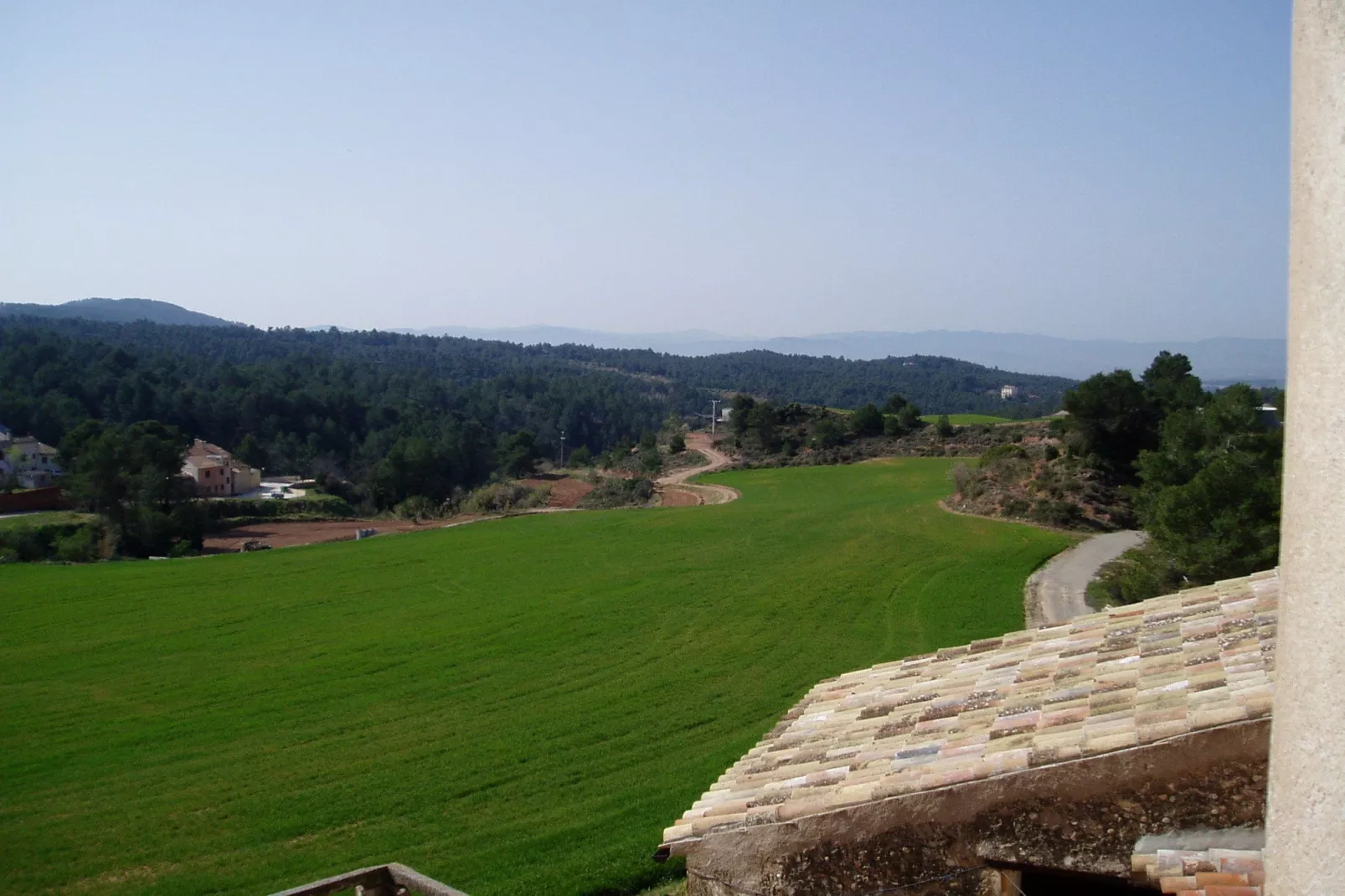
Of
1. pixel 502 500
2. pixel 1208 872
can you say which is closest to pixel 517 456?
pixel 502 500

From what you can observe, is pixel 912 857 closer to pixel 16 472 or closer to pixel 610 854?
pixel 610 854

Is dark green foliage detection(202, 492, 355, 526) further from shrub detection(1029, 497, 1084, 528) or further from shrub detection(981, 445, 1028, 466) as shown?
shrub detection(1029, 497, 1084, 528)

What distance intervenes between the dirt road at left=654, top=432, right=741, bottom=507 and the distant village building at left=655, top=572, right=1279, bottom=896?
160ft

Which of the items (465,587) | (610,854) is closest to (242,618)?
(465,587)

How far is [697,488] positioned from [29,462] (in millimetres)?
47597

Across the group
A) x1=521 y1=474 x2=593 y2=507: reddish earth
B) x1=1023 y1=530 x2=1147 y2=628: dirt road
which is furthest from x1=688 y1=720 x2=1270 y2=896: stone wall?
x1=521 y1=474 x2=593 y2=507: reddish earth

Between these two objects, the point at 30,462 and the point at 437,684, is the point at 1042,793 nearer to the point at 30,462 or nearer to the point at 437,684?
the point at 437,684

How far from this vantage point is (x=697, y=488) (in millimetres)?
60031

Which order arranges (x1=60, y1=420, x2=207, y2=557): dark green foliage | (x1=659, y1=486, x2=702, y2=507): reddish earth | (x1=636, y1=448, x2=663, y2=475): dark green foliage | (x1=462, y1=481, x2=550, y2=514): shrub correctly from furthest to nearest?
(x1=636, y1=448, x2=663, y2=475): dark green foliage
(x1=462, y1=481, x2=550, y2=514): shrub
(x1=659, y1=486, x2=702, y2=507): reddish earth
(x1=60, y1=420, x2=207, y2=557): dark green foliage

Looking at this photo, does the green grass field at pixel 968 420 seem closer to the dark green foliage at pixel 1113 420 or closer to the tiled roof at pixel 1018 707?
the dark green foliage at pixel 1113 420

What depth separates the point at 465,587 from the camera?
110 feet

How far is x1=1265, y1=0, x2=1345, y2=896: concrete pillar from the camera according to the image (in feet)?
7.51

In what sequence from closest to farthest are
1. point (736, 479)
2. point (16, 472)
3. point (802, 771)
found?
point (802, 771)
point (736, 479)
point (16, 472)

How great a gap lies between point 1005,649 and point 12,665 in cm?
2646
